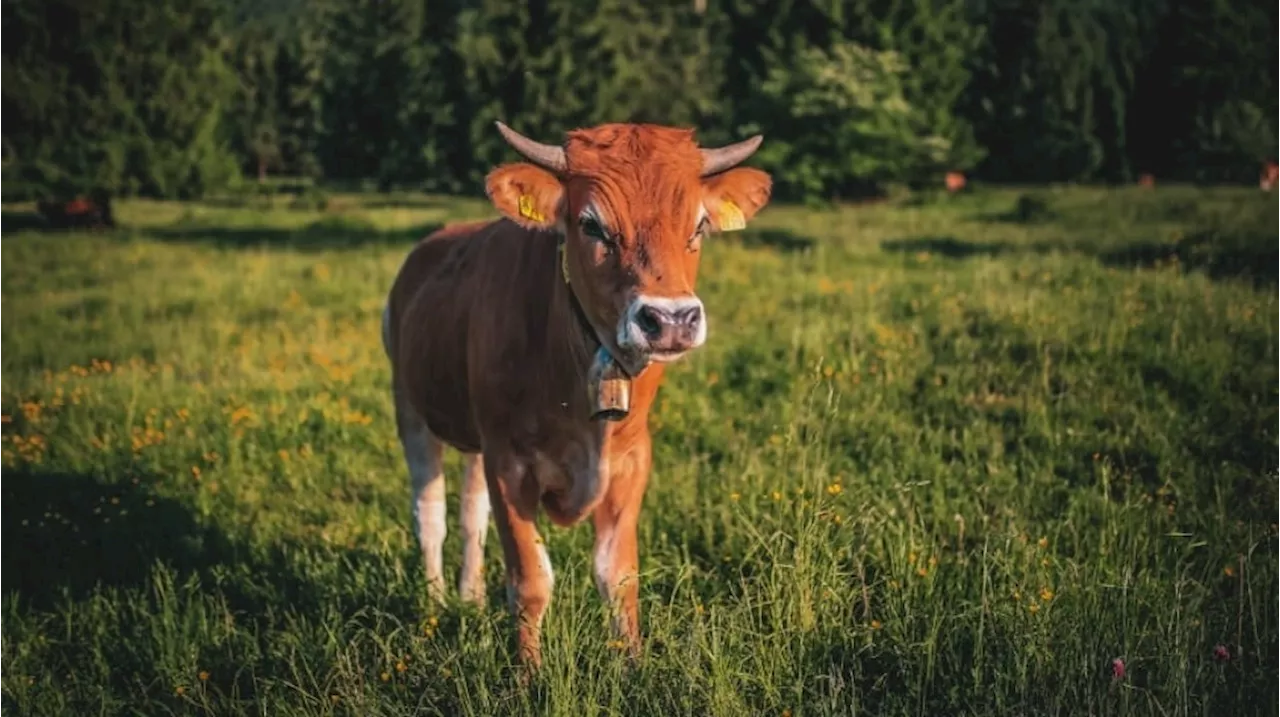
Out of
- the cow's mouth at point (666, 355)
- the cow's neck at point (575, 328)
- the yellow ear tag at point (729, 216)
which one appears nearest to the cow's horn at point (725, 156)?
the yellow ear tag at point (729, 216)

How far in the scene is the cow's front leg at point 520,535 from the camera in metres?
4.05

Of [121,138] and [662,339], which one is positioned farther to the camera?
[121,138]

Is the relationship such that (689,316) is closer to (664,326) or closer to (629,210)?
(664,326)

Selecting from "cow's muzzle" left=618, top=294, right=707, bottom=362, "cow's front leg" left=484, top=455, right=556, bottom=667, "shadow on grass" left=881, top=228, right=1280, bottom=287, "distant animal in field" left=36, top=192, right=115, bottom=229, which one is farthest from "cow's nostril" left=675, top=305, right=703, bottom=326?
"distant animal in field" left=36, top=192, right=115, bottom=229

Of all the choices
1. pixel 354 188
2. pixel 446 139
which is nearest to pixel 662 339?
pixel 446 139

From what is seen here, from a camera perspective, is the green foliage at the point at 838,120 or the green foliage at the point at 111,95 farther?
the green foliage at the point at 838,120

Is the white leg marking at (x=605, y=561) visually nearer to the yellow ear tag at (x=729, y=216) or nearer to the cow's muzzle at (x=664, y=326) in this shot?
the cow's muzzle at (x=664, y=326)

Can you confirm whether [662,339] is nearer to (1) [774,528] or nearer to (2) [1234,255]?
(1) [774,528]

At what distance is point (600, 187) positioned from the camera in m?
3.65

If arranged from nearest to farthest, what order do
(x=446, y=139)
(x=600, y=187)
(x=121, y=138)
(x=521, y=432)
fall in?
(x=600, y=187)
(x=521, y=432)
(x=121, y=138)
(x=446, y=139)

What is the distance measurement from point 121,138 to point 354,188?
23.9 meters

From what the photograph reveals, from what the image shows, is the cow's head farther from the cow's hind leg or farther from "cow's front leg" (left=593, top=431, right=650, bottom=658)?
the cow's hind leg

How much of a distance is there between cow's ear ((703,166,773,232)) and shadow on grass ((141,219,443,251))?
16959 mm

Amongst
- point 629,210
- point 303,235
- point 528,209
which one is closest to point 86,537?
point 528,209
